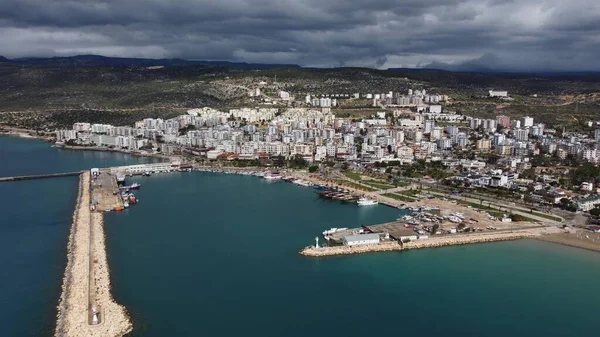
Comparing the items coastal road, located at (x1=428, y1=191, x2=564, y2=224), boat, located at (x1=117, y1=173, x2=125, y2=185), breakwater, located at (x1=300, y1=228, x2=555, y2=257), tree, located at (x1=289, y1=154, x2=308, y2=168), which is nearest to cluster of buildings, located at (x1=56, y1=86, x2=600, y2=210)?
tree, located at (x1=289, y1=154, x2=308, y2=168)

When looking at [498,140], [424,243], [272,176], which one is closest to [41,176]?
[272,176]

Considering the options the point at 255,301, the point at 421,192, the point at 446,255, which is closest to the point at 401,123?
the point at 421,192

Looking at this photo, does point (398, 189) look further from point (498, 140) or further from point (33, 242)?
point (498, 140)

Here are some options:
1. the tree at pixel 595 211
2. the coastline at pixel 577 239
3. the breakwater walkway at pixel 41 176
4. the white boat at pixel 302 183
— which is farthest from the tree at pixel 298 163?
the coastline at pixel 577 239

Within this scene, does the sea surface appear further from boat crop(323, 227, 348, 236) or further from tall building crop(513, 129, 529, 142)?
tall building crop(513, 129, 529, 142)

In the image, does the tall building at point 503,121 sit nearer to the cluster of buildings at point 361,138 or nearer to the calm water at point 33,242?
the cluster of buildings at point 361,138

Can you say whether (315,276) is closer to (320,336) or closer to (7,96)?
(320,336)
